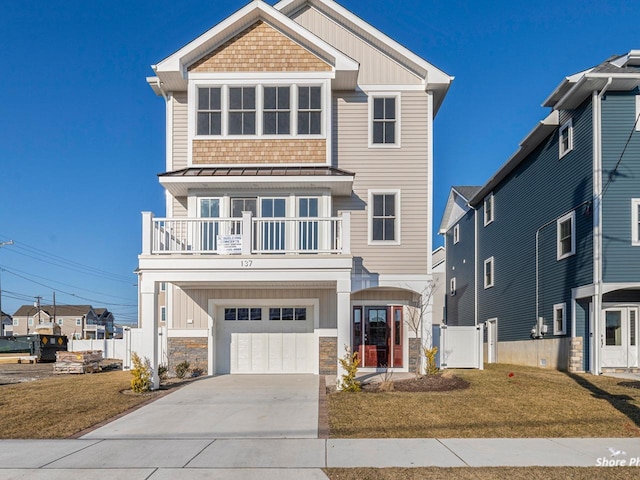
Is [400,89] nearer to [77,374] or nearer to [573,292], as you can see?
[573,292]

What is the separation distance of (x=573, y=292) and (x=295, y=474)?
1314cm

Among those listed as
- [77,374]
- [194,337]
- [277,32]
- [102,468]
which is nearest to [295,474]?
[102,468]

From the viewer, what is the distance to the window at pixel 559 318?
61.4 ft

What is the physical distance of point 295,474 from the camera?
754 centimetres

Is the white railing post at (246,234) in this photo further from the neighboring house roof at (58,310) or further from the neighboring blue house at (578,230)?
the neighboring house roof at (58,310)

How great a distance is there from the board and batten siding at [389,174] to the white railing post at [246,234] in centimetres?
354

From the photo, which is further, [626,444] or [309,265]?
[309,265]

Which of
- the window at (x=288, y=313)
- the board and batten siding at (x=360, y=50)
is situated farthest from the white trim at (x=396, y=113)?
the window at (x=288, y=313)

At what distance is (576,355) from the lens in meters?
17.4

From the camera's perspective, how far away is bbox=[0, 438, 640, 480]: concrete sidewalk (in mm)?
7707

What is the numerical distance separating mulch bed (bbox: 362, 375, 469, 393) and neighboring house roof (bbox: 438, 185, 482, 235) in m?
16.8

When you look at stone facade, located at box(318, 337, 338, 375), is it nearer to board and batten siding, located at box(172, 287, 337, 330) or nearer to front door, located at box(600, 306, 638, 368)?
board and batten siding, located at box(172, 287, 337, 330)

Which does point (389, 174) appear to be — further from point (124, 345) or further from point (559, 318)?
point (124, 345)

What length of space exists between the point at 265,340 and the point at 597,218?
10.1m
